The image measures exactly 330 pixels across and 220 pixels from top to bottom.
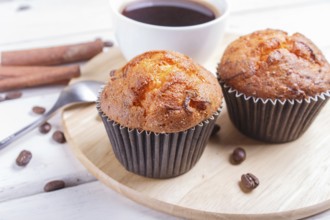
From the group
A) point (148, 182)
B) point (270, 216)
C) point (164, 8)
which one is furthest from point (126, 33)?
point (270, 216)

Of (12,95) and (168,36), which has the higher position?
(168,36)

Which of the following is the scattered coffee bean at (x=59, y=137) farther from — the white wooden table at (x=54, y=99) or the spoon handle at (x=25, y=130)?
the spoon handle at (x=25, y=130)

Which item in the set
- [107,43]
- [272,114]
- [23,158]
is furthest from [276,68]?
[107,43]

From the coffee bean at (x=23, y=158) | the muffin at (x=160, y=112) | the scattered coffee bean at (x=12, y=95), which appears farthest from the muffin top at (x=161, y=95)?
the scattered coffee bean at (x=12, y=95)

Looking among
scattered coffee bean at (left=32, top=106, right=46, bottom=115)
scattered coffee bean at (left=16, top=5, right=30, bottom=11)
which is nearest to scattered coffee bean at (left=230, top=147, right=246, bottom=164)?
scattered coffee bean at (left=32, top=106, right=46, bottom=115)

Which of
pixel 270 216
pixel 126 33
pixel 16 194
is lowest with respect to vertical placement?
pixel 16 194

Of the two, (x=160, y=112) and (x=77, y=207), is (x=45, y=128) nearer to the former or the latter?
(x=77, y=207)

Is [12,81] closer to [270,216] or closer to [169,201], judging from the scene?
[169,201]

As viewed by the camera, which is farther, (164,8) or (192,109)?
(164,8)
